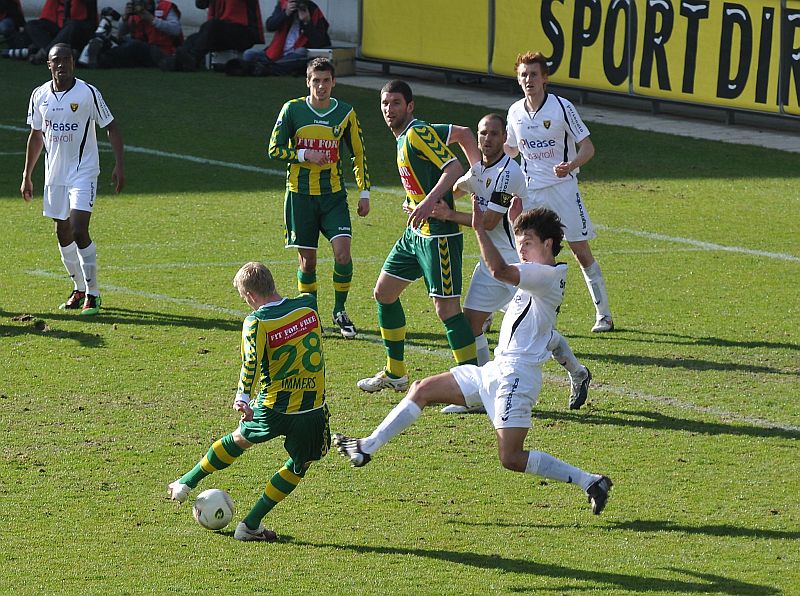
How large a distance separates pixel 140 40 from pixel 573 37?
9.72 metres

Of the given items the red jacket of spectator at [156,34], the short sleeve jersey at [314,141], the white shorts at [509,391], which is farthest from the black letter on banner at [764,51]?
the white shorts at [509,391]

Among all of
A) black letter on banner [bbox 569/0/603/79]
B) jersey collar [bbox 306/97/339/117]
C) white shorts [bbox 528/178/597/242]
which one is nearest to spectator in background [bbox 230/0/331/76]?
black letter on banner [bbox 569/0/603/79]

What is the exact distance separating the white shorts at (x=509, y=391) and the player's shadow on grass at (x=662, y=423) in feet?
5.92

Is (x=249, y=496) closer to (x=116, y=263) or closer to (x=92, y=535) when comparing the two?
(x=92, y=535)

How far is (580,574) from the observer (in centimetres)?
661

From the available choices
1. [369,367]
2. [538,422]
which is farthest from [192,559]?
[369,367]

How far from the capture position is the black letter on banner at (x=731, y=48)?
65.8 ft

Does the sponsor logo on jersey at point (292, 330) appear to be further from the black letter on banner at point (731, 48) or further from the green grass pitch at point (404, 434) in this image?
the black letter on banner at point (731, 48)

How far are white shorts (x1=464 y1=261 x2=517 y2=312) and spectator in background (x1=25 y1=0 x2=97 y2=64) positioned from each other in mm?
20555

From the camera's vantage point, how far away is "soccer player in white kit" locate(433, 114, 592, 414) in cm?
891

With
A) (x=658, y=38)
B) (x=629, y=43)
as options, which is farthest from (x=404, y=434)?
(x=629, y=43)

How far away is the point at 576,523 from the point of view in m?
7.30

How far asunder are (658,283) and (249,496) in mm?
6277

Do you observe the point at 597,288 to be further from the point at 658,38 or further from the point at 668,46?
the point at 658,38
